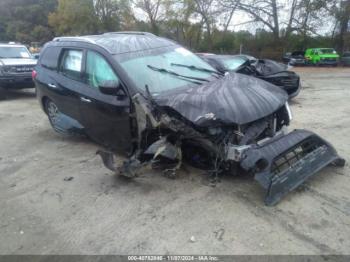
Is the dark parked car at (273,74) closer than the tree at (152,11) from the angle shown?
Yes

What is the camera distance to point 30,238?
10.0ft

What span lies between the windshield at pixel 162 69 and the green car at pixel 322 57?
23.9 m

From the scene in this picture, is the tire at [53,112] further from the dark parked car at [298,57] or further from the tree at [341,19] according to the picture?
the tree at [341,19]

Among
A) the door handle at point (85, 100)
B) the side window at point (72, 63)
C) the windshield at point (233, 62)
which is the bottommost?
the door handle at point (85, 100)

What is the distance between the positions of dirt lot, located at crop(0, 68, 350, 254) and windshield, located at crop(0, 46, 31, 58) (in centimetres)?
756

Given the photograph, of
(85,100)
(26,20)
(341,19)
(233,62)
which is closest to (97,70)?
(85,100)

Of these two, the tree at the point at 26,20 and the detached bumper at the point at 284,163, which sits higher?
the tree at the point at 26,20

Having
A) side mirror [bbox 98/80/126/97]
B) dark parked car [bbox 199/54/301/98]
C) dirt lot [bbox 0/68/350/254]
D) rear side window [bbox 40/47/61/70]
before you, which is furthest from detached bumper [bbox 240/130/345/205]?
dark parked car [bbox 199/54/301/98]

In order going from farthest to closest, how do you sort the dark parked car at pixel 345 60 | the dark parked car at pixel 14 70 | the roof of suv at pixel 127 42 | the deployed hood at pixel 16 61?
the dark parked car at pixel 345 60, the deployed hood at pixel 16 61, the dark parked car at pixel 14 70, the roof of suv at pixel 127 42

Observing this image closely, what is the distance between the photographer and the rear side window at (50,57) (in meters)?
5.57

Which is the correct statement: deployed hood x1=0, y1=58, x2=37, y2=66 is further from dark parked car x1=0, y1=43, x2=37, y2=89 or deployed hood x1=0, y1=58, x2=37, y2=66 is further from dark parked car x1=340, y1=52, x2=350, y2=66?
dark parked car x1=340, y1=52, x2=350, y2=66

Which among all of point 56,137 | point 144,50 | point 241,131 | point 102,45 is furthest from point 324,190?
point 56,137

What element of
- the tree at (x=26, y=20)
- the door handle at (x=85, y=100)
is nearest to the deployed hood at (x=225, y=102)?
the door handle at (x=85, y=100)

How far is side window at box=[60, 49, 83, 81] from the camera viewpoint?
490 cm
